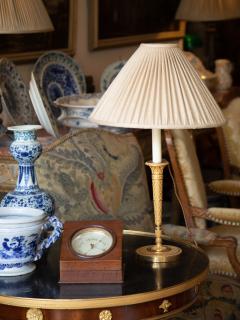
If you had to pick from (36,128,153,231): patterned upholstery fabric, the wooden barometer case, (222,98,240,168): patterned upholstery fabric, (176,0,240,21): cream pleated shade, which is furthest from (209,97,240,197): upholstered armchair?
the wooden barometer case

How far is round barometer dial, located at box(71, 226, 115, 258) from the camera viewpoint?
8.64 ft

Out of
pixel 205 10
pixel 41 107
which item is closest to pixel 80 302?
pixel 41 107

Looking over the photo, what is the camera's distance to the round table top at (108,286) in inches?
97.5

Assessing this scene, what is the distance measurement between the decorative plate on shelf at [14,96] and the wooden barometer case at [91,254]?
1.56m

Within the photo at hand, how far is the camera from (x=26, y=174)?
9.47 feet

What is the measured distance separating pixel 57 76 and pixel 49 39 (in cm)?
36

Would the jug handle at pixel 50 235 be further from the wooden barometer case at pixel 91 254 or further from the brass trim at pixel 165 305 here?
the brass trim at pixel 165 305

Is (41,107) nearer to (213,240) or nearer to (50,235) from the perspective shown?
(213,240)

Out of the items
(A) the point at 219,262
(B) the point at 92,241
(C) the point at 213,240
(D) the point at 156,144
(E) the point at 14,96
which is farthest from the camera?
(E) the point at 14,96

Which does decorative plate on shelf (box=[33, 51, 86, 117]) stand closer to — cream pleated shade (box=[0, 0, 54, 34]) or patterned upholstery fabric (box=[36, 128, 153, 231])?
patterned upholstery fabric (box=[36, 128, 153, 231])

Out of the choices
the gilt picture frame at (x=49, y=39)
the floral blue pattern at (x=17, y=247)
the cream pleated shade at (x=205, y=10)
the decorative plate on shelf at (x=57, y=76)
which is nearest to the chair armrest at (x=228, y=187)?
the decorative plate on shelf at (x=57, y=76)

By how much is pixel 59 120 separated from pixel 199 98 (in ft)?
6.35

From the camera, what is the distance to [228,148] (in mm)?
5043

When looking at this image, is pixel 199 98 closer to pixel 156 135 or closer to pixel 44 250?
pixel 156 135
